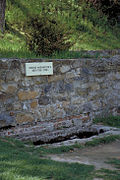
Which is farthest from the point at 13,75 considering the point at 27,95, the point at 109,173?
the point at 109,173

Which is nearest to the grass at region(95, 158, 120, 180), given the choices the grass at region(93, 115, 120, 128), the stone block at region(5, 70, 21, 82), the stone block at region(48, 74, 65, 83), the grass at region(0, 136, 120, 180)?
the grass at region(0, 136, 120, 180)

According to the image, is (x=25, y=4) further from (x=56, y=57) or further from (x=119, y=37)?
(x=56, y=57)

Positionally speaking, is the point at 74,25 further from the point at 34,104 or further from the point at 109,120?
the point at 34,104

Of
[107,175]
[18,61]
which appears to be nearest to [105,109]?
[18,61]

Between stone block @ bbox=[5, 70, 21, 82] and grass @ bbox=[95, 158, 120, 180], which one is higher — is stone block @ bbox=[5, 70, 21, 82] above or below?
above

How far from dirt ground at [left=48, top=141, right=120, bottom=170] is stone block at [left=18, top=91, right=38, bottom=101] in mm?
1616

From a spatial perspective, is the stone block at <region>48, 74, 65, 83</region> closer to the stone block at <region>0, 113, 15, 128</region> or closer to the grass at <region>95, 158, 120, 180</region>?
the stone block at <region>0, 113, 15, 128</region>

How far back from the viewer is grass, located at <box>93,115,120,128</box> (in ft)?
26.6

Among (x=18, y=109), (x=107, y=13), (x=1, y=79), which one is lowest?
(x=18, y=109)

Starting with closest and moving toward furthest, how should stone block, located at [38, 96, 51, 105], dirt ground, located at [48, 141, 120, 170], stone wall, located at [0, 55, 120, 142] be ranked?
dirt ground, located at [48, 141, 120, 170] → stone wall, located at [0, 55, 120, 142] → stone block, located at [38, 96, 51, 105]

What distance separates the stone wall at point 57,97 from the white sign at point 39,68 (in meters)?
0.10

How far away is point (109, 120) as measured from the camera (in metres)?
8.29

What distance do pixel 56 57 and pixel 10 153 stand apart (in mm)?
3308

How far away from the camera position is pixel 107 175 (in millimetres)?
4086
